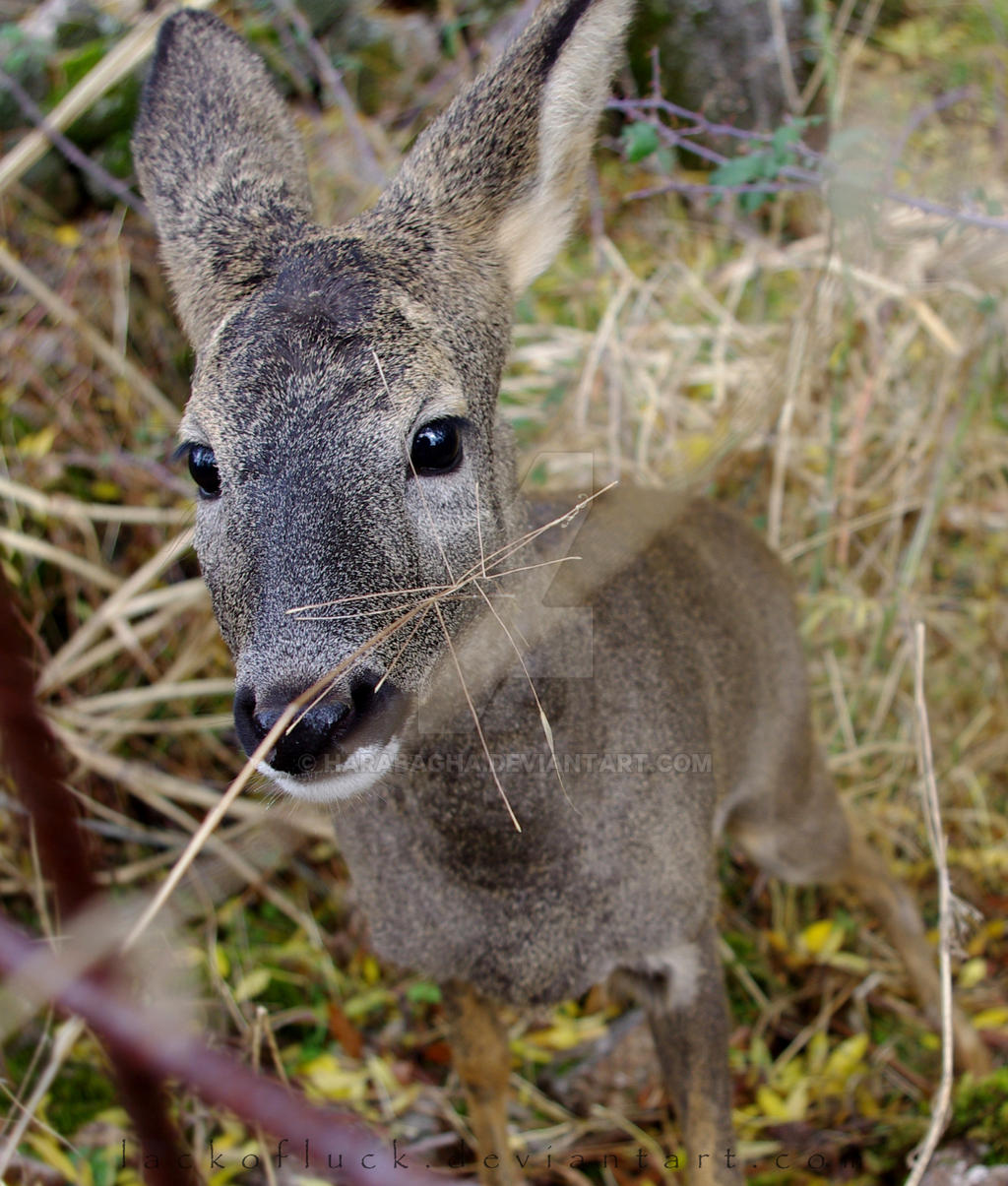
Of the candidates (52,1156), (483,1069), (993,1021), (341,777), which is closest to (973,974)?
(993,1021)

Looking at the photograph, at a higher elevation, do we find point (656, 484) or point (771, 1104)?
point (656, 484)

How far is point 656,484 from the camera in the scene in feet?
13.6

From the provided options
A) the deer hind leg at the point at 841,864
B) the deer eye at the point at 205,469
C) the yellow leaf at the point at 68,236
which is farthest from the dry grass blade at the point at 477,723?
the yellow leaf at the point at 68,236

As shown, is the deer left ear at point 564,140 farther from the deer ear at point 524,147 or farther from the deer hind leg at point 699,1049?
the deer hind leg at point 699,1049

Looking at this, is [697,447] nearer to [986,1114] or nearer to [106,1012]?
[986,1114]

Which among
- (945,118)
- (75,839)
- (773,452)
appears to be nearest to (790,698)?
(773,452)

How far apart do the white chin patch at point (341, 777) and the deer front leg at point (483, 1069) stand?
3.38 ft

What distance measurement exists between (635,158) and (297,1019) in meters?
2.79

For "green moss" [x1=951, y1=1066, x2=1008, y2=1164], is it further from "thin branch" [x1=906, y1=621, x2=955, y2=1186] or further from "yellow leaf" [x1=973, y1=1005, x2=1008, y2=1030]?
"yellow leaf" [x1=973, y1=1005, x2=1008, y2=1030]

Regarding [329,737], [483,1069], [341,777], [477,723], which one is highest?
[329,737]

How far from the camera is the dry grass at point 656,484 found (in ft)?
10.9

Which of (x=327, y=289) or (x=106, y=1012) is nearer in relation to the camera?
(x=106, y=1012)

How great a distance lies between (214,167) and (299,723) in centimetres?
147

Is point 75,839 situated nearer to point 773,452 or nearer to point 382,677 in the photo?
point 382,677
